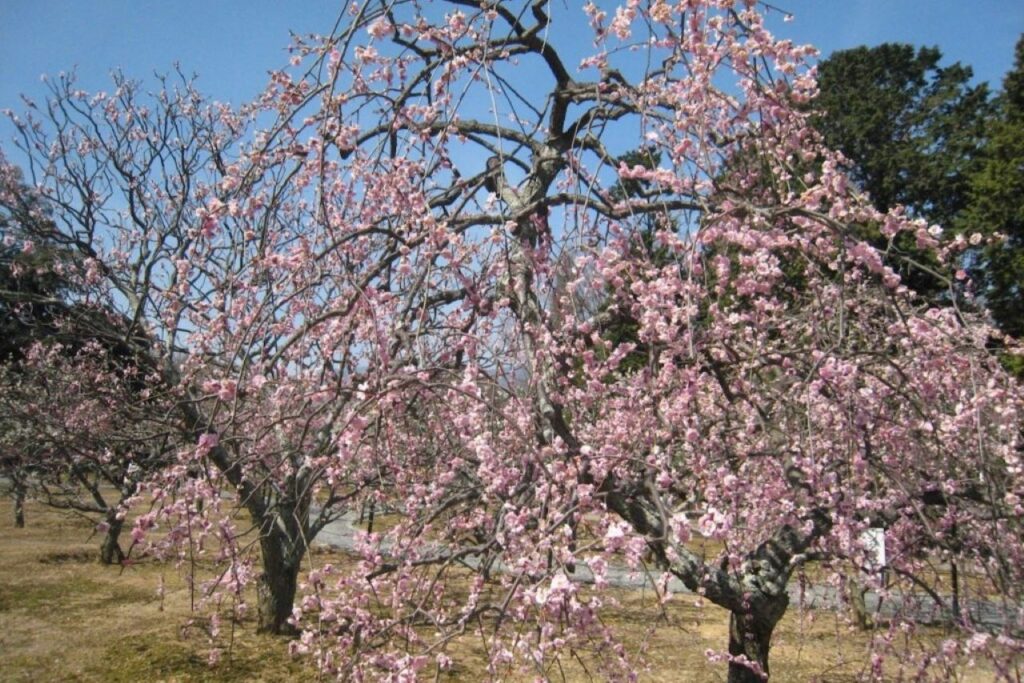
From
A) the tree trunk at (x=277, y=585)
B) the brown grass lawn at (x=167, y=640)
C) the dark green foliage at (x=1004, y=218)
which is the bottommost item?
the brown grass lawn at (x=167, y=640)

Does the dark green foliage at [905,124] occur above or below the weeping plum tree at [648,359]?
above

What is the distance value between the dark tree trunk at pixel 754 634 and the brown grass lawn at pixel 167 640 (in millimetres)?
315

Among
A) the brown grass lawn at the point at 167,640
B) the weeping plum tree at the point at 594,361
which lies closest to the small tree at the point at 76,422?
the brown grass lawn at the point at 167,640

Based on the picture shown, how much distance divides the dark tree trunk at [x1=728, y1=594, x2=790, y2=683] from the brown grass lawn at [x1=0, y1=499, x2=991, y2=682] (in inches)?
12.4

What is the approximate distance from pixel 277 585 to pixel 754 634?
5.01m

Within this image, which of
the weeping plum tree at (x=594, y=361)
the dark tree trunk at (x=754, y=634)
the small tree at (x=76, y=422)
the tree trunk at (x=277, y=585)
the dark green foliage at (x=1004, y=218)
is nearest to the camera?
the weeping plum tree at (x=594, y=361)

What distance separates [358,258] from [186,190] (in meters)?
6.12

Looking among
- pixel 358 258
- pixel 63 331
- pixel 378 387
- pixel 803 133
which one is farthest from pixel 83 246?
pixel 803 133

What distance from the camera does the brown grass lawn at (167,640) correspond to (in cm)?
611

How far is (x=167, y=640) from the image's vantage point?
22.9 feet

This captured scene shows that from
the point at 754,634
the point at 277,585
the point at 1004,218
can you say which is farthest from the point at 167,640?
the point at 1004,218

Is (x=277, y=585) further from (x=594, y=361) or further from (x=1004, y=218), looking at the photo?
(x=1004, y=218)

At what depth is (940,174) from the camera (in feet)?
66.1

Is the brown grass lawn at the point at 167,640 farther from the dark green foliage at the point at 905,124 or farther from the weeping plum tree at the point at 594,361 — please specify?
the dark green foliage at the point at 905,124
